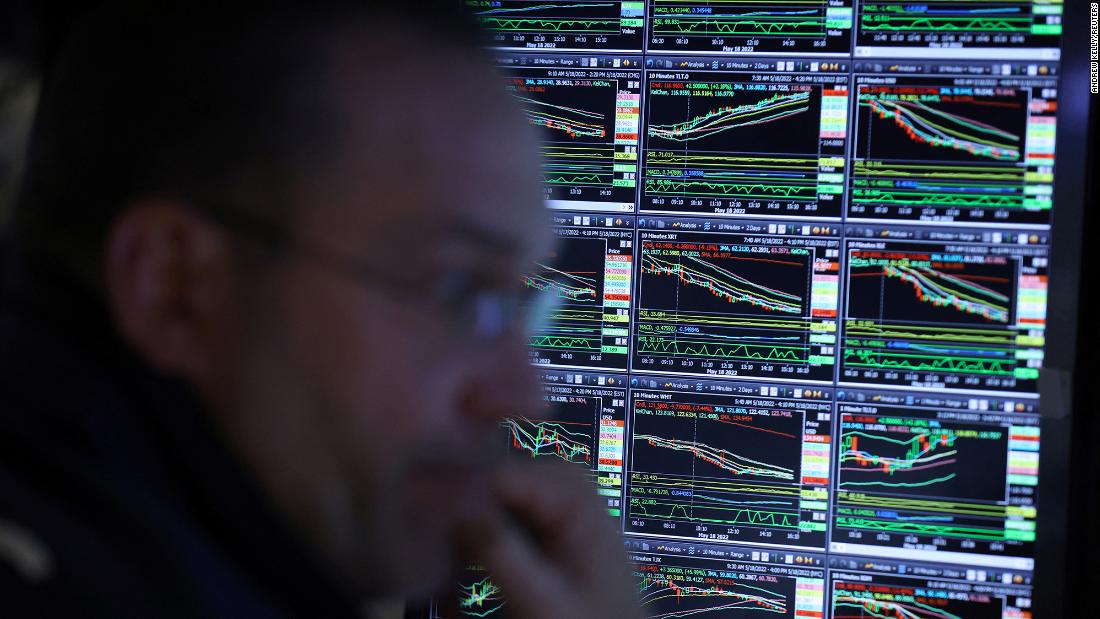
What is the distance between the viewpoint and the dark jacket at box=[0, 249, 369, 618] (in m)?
0.51

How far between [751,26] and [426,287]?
37.7 inches

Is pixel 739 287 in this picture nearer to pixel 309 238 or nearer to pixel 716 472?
pixel 716 472

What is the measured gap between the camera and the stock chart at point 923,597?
1335 millimetres

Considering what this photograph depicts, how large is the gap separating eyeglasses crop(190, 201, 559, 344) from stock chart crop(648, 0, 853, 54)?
2.80ft

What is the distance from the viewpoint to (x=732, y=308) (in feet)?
4.56

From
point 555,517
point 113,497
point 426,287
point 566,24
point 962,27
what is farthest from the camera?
point 566,24

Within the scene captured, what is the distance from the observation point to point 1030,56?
1314mm

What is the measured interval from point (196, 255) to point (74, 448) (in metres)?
0.14

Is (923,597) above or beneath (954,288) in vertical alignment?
beneath

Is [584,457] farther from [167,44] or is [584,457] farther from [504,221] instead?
[167,44]

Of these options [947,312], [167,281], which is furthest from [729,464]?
[167,281]

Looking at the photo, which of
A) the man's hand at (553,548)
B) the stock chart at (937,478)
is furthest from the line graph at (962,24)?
the man's hand at (553,548)

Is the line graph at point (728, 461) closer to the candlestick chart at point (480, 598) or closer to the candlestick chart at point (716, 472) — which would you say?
the candlestick chart at point (716, 472)

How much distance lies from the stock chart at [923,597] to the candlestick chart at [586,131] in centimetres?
69
